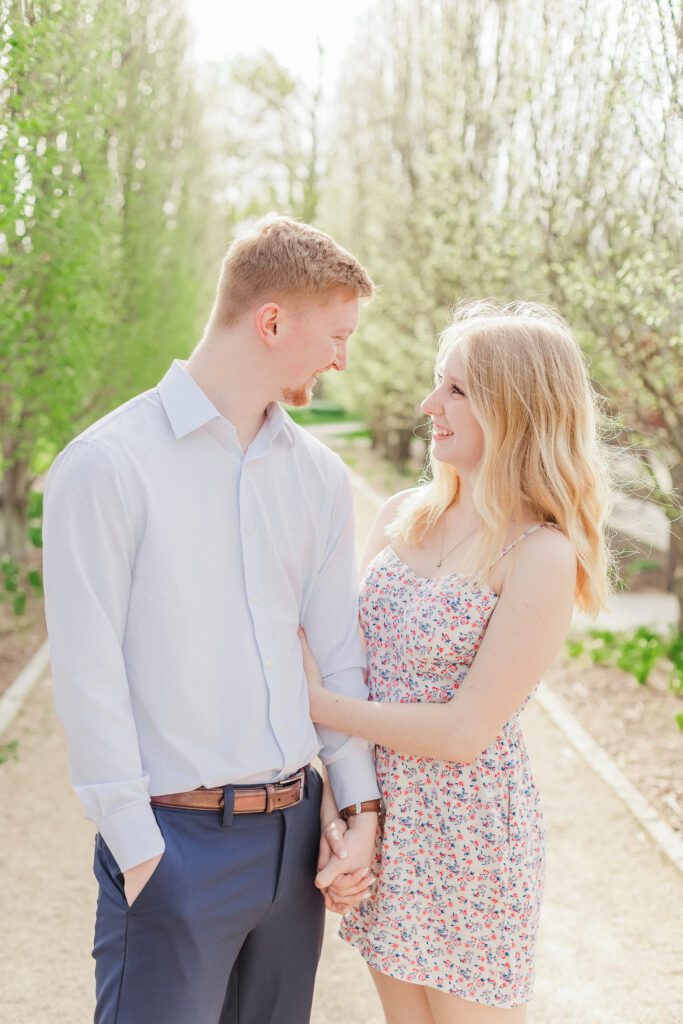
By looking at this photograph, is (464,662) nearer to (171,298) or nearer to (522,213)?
(522,213)

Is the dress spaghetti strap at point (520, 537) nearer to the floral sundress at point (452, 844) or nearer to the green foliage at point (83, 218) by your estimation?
the floral sundress at point (452, 844)

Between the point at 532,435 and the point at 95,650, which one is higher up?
the point at 532,435

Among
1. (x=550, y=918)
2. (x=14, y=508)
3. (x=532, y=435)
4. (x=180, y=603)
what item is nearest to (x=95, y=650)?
(x=180, y=603)

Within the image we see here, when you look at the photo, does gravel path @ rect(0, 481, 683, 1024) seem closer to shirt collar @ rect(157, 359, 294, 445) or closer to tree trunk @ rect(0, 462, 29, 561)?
shirt collar @ rect(157, 359, 294, 445)

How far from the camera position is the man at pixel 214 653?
77.8 inches

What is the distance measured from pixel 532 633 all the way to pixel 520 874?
1.87 ft

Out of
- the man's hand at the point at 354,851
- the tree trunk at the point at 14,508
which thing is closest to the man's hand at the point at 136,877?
the man's hand at the point at 354,851

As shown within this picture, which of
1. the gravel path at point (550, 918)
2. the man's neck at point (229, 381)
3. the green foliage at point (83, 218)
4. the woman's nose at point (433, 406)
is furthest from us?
the green foliage at point (83, 218)

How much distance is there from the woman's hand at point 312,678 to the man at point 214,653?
0.22 feet

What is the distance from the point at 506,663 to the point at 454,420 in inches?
22.8

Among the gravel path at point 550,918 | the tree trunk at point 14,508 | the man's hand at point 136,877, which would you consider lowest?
the tree trunk at point 14,508

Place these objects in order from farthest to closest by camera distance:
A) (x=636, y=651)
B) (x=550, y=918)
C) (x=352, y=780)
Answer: (x=636, y=651) → (x=550, y=918) → (x=352, y=780)

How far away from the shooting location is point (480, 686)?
7.38ft

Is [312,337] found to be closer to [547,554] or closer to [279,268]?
[279,268]
